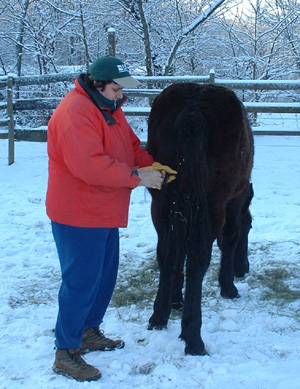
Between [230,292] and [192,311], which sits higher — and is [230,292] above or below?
below

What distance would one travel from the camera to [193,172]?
109 inches

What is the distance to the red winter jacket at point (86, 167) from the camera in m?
2.37

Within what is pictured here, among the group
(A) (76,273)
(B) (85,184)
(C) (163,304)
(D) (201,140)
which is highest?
(D) (201,140)

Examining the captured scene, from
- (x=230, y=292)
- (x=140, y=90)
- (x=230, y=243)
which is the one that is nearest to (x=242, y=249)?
(x=230, y=243)

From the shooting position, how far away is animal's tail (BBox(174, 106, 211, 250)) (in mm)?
2768

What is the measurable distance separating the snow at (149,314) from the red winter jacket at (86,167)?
914mm

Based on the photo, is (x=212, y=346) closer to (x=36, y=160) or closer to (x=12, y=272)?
(x=12, y=272)

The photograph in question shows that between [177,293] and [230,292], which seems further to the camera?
[230,292]

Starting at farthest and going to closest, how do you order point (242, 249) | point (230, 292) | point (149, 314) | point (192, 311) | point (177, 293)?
point (242, 249), point (230, 292), point (177, 293), point (149, 314), point (192, 311)

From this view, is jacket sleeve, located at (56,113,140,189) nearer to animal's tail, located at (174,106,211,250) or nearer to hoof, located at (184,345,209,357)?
animal's tail, located at (174,106,211,250)

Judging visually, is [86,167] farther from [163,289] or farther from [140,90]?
[140,90]

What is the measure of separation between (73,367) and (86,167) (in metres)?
1.19

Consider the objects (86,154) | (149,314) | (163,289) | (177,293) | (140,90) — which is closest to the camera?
(86,154)

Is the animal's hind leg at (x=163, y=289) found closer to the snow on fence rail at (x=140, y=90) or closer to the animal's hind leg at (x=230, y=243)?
the animal's hind leg at (x=230, y=243)
